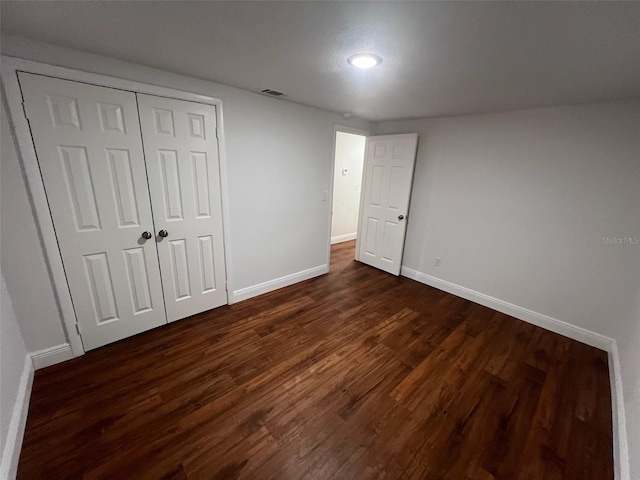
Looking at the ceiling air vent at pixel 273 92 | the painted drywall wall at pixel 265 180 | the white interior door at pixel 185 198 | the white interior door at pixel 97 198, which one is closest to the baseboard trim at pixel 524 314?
the painted drywall wall at pixel 265 180

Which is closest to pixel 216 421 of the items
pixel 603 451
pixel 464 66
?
pixel 603 451

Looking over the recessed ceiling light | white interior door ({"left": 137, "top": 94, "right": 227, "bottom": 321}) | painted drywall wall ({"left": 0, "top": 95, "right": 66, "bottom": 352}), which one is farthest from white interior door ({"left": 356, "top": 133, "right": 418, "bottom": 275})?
painted drywall wall ({"left": 0, "top": 95, "right": 66, "bottom": 352})

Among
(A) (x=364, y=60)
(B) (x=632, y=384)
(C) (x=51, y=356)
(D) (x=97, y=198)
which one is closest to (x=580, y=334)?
(B) (x=632, y=384)

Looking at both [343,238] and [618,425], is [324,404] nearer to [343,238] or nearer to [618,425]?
[618,425]

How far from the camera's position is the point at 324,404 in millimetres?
1712

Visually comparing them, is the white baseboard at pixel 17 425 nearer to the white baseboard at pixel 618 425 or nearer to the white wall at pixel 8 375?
the white wall at pixel 8 375

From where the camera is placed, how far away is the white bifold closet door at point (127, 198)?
68.1 inches

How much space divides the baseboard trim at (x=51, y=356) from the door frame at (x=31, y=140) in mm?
34

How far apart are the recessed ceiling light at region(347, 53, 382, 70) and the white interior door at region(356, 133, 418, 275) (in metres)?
1.94

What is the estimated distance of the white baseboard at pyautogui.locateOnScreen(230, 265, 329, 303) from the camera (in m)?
2.93

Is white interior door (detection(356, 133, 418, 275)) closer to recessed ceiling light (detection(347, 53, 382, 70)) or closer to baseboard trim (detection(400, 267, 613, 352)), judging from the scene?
baseboard trim (detection(400, 267, 613, 352))

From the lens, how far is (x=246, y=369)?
1.98 m

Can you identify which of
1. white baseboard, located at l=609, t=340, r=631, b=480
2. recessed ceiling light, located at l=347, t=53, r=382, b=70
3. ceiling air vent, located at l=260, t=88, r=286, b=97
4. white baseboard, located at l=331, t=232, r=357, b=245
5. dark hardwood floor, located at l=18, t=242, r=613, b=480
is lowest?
dark hardwood floor, located at l=18, t=242, r=613, b=480

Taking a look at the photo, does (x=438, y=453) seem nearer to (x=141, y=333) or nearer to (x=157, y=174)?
(x=141, y=333)
